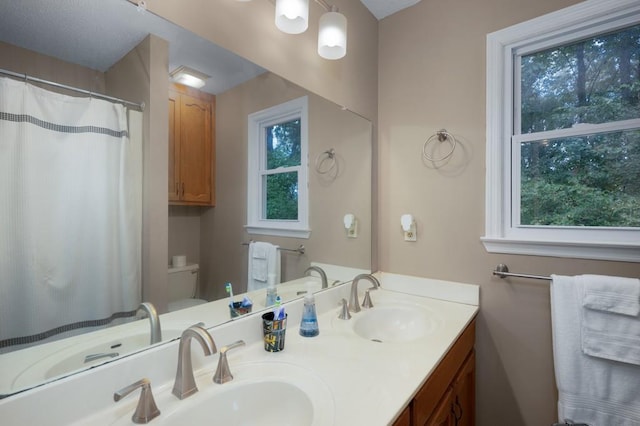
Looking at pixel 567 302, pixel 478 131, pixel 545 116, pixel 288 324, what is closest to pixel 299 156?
pixel 288 324

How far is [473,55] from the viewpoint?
1528 millimetres

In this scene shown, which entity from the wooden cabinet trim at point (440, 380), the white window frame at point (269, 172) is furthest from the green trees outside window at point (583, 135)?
the white window frame at point (269, 172)

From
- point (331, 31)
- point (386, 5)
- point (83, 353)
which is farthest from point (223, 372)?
A: point (386, 5)

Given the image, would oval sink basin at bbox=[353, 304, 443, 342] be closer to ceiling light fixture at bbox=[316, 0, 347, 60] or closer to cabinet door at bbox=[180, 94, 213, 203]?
cabinet door at bbox=[180, 94, 213, 203]

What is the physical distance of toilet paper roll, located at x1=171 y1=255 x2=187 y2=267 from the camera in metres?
0.90

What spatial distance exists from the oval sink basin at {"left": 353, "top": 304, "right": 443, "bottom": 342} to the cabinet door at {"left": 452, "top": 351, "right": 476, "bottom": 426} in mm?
231

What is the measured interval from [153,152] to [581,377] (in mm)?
1780

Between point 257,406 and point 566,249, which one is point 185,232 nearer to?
point 257,406

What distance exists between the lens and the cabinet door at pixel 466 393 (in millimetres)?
1212

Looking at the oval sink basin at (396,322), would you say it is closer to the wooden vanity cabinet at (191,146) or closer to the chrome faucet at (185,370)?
the chrome faucet at (185,370)

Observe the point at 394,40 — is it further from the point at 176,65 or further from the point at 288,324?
the point at 288,324

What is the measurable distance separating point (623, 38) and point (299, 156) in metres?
1.49

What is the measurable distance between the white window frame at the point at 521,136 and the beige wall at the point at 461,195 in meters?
0.05

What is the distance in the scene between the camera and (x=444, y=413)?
1.04 metres
